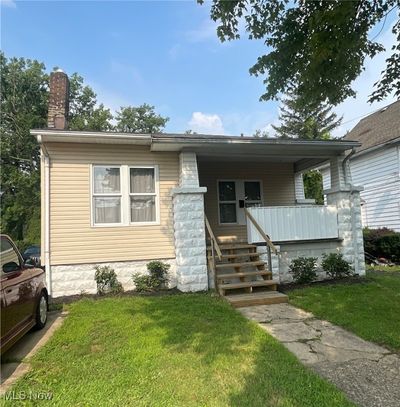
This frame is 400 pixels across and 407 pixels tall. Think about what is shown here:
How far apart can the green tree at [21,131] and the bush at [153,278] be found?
2133cm

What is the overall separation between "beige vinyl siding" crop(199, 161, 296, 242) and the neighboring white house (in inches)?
163

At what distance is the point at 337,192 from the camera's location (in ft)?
29.1

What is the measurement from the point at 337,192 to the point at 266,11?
5128 millimetres

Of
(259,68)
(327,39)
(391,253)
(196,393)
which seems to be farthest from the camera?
(391,253)

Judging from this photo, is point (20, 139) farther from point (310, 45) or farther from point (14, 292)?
point (310, 45)

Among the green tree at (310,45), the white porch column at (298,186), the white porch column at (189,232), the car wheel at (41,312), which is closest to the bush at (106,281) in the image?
the white porch column at (189,232)

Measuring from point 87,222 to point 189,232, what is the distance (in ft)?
7.83

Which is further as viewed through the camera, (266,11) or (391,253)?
(391,253)

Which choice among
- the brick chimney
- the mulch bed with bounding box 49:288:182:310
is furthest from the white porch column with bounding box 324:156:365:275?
the brick chimney

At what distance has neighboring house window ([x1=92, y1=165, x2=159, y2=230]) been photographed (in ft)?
25.8

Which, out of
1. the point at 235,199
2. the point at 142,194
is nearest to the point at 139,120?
the point at 235,199

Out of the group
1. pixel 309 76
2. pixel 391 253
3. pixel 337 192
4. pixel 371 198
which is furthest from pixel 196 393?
pixel 371 198

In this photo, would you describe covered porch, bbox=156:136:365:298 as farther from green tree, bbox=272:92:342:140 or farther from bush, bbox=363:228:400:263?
green tree, bbox=272:92:342:140

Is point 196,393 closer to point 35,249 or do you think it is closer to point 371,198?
point 371,198
